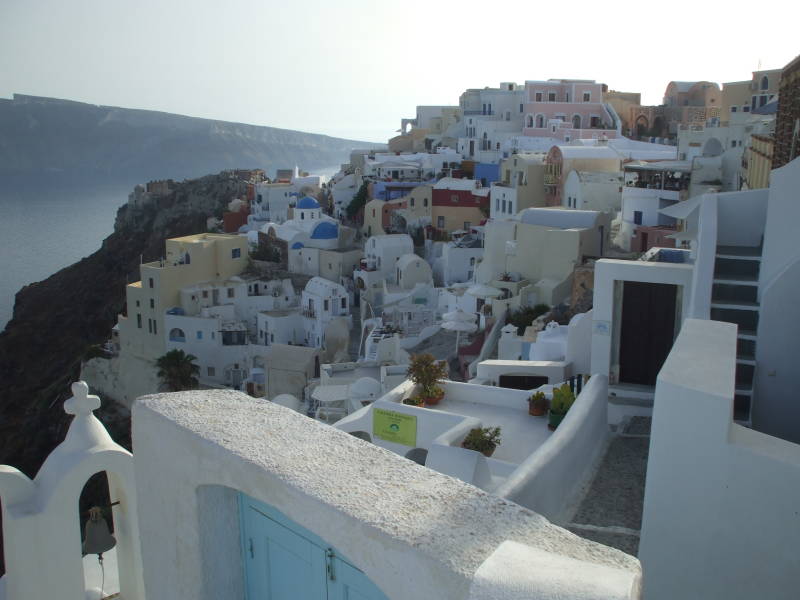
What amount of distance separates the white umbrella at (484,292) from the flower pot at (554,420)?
1459 cm

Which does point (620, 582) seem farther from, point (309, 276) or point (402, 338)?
point (309, 276)

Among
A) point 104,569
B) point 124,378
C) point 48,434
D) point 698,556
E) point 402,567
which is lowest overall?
point 48,434

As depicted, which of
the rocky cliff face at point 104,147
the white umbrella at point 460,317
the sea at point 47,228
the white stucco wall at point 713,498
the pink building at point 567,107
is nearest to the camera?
the white stucco wall at point 713,498

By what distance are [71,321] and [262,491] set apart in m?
45.2

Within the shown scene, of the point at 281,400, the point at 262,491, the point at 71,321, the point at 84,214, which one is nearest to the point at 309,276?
the point at 281,400

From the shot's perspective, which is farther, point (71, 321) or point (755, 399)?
point (71, 321)

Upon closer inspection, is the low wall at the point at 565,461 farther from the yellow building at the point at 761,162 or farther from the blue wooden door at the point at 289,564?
the yellow building at the point at 761,162

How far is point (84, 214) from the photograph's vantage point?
110500 mm

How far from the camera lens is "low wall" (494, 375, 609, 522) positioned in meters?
5.39

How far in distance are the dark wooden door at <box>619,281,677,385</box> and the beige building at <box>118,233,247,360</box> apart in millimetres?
23149

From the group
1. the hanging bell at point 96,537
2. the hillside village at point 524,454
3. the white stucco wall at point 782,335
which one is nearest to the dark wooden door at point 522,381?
the hillside village at point 524,454

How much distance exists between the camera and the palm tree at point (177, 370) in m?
27.3

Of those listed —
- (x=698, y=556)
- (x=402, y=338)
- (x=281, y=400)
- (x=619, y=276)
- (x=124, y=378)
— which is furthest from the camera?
(x=124, y=378)

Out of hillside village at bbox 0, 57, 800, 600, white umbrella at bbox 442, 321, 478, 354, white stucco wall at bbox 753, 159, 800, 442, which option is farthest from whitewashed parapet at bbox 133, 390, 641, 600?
white umbrella at bbox 442, 321, 478, 354
